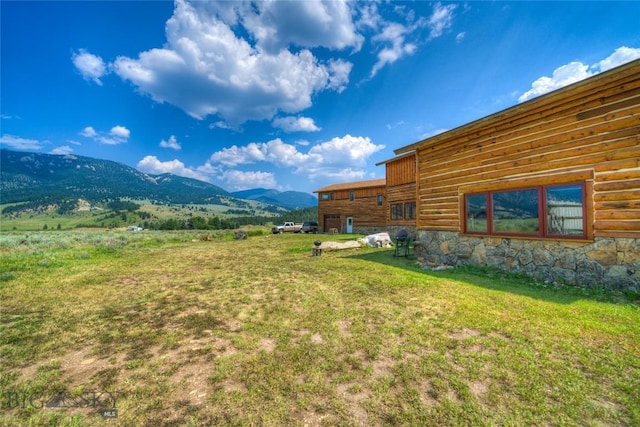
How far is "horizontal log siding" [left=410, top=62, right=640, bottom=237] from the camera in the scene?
6.72 metres

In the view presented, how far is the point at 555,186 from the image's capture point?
810 cm

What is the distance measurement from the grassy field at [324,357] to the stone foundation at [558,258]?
73cm

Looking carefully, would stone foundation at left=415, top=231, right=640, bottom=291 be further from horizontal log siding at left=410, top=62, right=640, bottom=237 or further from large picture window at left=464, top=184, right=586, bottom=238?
horizontal log siding at left=410, top=62, right=640, bottom=237

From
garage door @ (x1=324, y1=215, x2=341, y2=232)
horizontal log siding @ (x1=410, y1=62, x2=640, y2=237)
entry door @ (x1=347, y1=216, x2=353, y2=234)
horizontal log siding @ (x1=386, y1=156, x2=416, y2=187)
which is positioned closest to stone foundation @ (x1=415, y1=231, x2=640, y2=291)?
horizontal log siding @ (x1=410, y1=62, x2=640, y2=237)

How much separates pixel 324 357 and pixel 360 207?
30.7 metres

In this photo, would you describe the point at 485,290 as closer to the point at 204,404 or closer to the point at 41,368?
the point at 204,404

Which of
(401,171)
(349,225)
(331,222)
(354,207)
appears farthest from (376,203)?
(331,222)

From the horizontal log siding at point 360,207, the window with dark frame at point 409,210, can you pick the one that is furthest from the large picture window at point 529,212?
the horizontal log siding at point 360,207

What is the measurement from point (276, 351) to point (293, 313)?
1.71 metres

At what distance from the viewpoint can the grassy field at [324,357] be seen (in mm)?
2859

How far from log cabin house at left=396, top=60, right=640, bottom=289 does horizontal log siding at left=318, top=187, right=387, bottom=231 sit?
20.3 metres

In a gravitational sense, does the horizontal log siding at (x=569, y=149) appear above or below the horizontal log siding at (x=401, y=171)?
below

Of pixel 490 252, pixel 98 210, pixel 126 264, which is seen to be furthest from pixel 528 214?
pixel 98 210

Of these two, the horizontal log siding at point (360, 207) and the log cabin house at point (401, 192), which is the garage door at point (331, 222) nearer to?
the horizontal log siding at point (360, 207)
